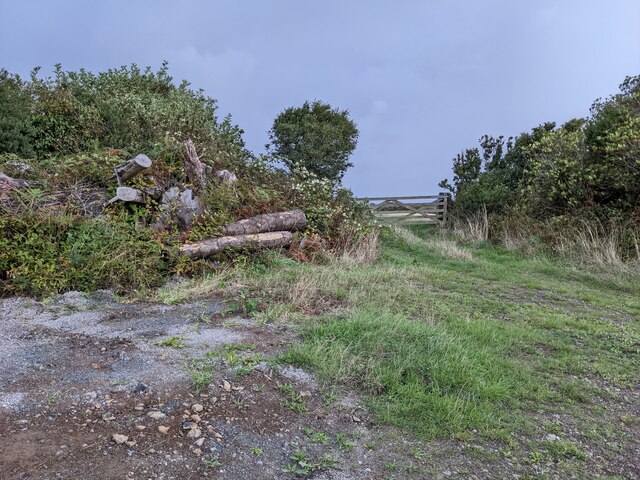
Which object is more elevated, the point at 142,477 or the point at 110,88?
the point at 110,88

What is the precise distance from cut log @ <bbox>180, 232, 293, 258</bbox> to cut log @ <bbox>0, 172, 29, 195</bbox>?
2556 mm

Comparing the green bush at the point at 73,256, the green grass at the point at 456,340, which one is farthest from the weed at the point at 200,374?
the green bush at the point at 73,256

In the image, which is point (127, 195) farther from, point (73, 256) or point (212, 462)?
point (212, 462)

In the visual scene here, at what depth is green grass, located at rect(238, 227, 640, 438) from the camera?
11.3 feet

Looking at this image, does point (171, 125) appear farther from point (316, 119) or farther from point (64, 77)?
point (316, 119)

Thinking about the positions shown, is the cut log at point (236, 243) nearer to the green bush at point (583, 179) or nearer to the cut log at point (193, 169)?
the cut log at point (193, 169)

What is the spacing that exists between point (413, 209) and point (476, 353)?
49.4 feet

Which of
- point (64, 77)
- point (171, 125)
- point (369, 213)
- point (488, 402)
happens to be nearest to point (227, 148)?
point (171, 125)

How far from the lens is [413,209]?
1888cm

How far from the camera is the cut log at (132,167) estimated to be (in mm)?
7098

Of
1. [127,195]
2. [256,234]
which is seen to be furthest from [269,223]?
[127,195]

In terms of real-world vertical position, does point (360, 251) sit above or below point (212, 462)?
above

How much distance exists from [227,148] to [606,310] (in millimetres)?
8604

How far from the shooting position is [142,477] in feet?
8.12
